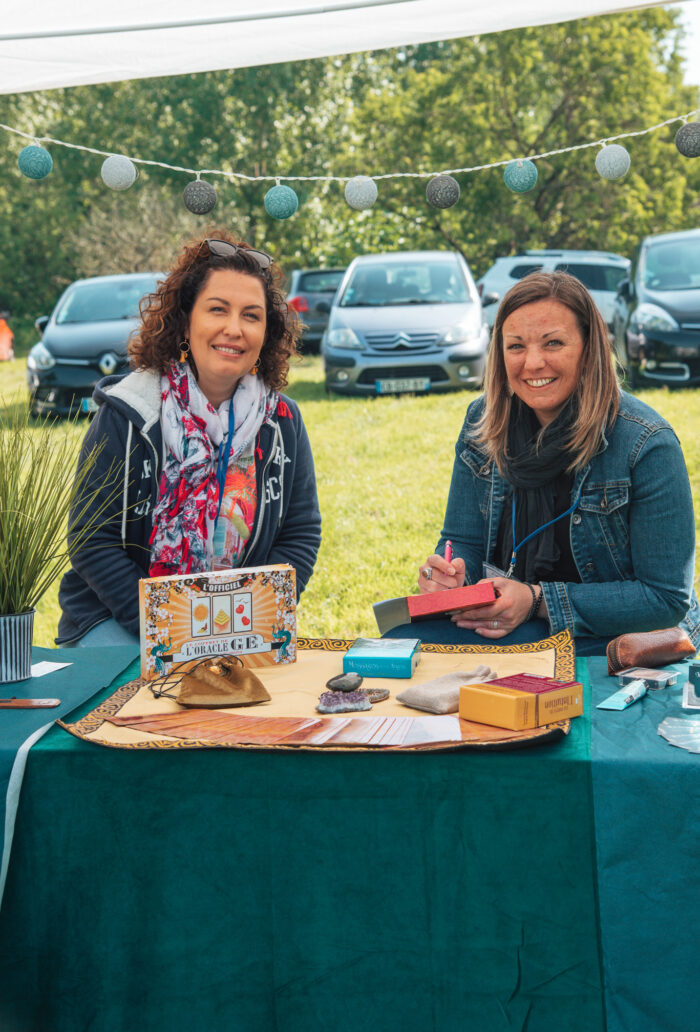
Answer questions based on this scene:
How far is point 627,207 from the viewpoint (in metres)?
21.9

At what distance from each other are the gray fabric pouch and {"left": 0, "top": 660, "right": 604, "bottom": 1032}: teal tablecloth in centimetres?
19

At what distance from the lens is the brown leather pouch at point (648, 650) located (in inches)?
78.6

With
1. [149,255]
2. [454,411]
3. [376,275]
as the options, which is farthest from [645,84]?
[454,411]

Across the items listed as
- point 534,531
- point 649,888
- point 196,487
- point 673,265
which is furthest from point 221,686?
point 673,265

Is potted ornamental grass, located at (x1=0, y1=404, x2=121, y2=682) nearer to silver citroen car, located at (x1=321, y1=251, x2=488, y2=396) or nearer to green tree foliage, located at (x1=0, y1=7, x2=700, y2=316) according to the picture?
silver citroen car, located at (x1=321, y1=251, x2=488, y2=396)

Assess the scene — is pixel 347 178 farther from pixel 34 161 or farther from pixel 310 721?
pixel 310 721

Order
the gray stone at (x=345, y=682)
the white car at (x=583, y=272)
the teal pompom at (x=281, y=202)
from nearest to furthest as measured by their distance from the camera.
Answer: the gray stone at (x=345, y=682), the teal pompom at (x=281, y=202), the white car at (x=583, y=272)

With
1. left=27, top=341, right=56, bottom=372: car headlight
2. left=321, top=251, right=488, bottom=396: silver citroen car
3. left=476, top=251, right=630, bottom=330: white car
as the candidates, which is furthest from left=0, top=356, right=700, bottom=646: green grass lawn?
left=476, top=251, right=630, bottom=330: white car

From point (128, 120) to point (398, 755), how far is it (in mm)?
26337

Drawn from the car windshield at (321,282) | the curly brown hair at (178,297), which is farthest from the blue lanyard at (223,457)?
the car windshield at (321,282)

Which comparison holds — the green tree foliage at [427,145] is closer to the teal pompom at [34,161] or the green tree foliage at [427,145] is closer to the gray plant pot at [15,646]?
the teal pompom at [34,161]

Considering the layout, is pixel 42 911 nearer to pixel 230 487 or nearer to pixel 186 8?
pixel 230 487

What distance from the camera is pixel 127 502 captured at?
8.89ft

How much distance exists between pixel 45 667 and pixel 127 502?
63cm
